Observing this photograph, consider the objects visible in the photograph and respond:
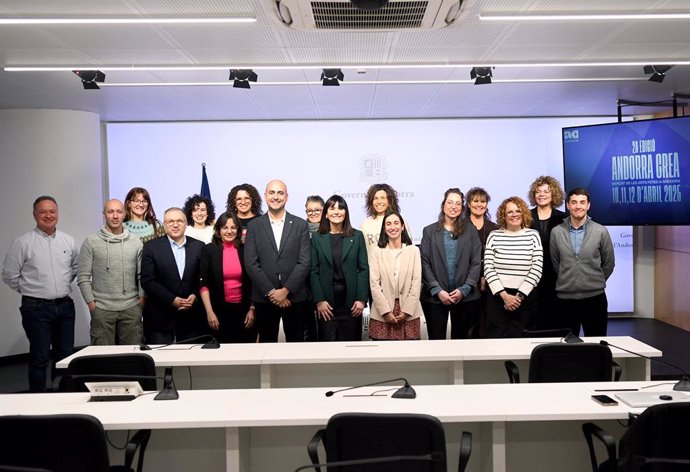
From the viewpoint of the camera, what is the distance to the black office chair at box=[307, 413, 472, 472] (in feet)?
7.52

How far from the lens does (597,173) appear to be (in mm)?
7398

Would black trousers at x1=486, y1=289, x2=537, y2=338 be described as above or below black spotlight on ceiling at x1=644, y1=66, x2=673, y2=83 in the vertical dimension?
below

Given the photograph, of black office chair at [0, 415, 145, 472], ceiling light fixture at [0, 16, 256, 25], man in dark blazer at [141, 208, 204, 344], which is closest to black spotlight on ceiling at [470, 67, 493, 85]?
ceiling light fixture at [0, 16, 256, 25]

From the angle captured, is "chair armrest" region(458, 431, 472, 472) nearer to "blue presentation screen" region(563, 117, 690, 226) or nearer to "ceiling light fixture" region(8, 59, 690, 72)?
"ceiling light fixture" region(8, 59, 690, 72)

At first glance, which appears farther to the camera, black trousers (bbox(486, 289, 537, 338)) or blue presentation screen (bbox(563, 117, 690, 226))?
blue presentation screen (bbox(563, 117, 690, 226))

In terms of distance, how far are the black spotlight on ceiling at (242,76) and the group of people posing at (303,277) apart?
1.19 m

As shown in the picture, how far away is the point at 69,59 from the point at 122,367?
9.46ft

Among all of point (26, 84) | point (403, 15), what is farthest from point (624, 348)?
point (26, 84)

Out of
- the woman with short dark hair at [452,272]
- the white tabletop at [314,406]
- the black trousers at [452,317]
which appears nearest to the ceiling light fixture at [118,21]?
the woman with short dark hair at [452,272]

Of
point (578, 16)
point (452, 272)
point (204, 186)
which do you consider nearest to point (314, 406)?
point (452, 272)

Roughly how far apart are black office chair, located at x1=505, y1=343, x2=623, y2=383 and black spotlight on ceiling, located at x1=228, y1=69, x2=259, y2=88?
11.4ft

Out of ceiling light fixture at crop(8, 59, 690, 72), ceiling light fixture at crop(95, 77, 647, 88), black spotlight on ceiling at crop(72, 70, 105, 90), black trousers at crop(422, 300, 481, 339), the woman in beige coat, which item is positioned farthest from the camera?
ceiling light fixture at crop(95, 77, 647, 88)

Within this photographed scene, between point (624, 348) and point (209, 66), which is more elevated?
point (209, 66)

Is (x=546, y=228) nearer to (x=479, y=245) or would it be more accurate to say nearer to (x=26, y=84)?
(x=479, y=245)
